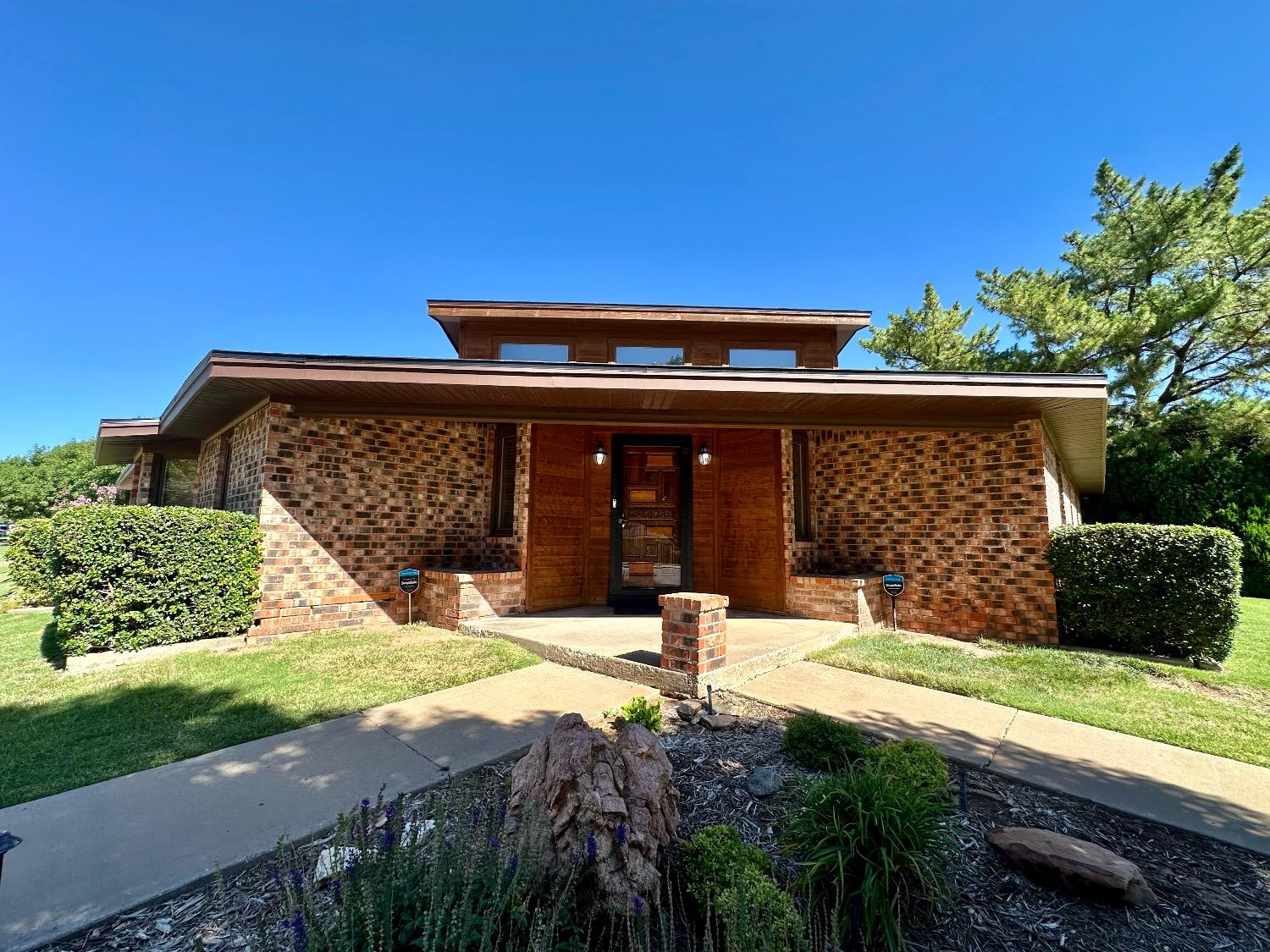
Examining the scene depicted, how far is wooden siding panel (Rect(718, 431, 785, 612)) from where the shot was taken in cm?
678

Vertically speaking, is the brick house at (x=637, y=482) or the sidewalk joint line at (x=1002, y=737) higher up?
the brick house at (x=637, y=482)

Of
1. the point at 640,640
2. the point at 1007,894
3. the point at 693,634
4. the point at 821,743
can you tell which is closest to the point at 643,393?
the point at 640,640

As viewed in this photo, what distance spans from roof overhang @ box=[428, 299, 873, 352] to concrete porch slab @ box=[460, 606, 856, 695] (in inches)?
201

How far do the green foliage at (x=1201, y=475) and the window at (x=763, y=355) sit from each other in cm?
882

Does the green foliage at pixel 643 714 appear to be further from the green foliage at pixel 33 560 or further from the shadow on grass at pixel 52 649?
the green foliage at pixel 33 560

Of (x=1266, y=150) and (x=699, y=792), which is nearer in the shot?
(x=699, y=792)

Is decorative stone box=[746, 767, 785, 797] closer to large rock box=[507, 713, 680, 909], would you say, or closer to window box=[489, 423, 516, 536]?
large rock box=[507, 713, 680, 909]

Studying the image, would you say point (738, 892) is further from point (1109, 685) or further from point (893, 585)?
point (893, 585)

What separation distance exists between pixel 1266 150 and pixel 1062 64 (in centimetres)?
1036

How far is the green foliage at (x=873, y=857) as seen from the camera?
1560 millimetres

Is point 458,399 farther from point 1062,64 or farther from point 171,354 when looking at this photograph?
point 171,354

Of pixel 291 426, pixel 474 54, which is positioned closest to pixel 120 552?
pixel 291 426

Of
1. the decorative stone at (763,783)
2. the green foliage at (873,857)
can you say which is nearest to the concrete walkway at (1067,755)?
the decorative stone at (763,783)

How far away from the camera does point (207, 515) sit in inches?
206
